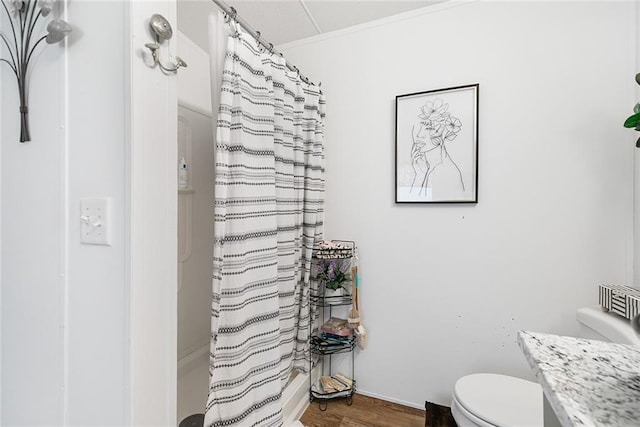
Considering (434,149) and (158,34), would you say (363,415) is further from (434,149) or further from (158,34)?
(158,34)

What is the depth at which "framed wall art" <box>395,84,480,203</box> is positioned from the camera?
4.90 feet

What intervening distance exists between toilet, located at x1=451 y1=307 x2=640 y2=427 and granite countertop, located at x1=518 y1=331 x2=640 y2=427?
2.26 ft

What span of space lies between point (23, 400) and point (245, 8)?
195cm

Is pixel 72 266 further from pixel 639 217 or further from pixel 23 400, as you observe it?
pixel 639 217

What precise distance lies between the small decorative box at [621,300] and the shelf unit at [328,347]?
1100mm

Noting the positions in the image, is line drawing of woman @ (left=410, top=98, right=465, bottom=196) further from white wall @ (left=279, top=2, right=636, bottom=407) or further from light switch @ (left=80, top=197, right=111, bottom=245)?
light switch @ (left=80, top=197, right=111, bottom=245)

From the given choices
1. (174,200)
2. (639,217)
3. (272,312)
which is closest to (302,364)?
(272,312)

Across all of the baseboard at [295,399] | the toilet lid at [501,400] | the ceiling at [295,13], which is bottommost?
the baseboard at [295,399]

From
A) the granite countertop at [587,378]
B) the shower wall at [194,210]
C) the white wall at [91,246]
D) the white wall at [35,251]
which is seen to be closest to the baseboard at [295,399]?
the shower wall at [194,210]

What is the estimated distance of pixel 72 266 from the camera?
31.7 inches

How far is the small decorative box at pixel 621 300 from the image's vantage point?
0.97m

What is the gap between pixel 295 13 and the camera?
1.63 metres

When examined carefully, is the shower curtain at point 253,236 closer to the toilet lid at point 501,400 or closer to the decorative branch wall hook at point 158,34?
the decorative branch wall hook at point 158,34

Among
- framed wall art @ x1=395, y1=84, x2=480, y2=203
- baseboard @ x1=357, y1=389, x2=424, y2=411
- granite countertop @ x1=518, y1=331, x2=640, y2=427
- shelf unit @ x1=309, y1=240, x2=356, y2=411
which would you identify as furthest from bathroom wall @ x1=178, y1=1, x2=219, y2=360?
granite countertop @ x1=518, y1=331, x2=640, y2=427
